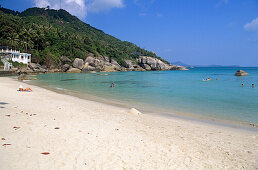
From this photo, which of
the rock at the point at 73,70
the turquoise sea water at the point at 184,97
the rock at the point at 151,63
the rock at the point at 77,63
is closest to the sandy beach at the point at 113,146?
the turquoise sea water at the point at 184,97

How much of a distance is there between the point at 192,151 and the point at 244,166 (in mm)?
1392

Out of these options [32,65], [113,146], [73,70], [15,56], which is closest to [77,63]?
[73,70]

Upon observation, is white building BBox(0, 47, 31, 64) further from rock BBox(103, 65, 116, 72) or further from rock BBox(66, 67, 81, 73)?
rock BBox(103, 65, 116, 72)

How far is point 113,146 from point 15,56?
192 feet

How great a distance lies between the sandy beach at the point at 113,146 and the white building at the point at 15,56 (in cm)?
5109

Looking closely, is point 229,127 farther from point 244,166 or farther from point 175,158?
point 175,158

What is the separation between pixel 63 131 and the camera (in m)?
6.69

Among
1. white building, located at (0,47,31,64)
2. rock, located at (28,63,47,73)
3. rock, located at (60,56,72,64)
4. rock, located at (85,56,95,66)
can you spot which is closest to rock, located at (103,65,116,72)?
rock, located at (85,56,95,66)

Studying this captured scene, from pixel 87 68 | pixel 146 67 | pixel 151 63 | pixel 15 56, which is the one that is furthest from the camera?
pixel 151 63

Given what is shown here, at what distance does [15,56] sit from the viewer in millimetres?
52938

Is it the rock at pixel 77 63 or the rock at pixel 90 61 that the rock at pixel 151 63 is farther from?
the rock at pixel 77 63

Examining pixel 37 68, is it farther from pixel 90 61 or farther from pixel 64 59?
pixel 90 61

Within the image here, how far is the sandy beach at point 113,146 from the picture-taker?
4594 millimetres

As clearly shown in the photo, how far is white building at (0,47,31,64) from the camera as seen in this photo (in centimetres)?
4974
